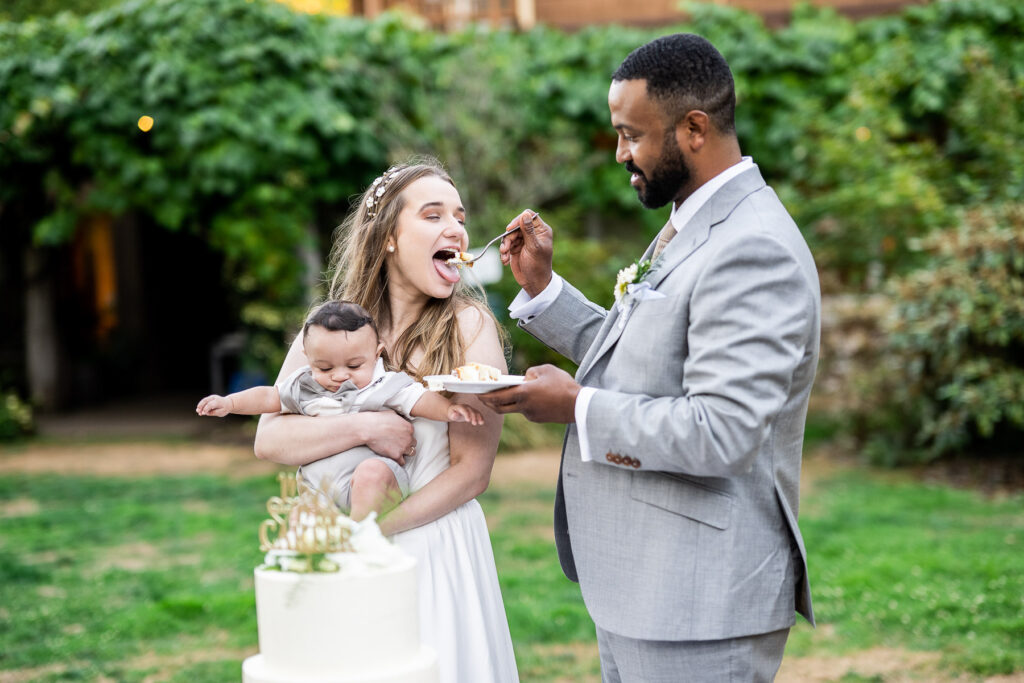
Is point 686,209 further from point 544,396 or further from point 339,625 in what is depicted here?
point 339,625

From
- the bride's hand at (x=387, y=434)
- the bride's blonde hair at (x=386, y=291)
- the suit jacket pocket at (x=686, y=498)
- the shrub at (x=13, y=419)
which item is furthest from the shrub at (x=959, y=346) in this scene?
the shrub at (x=13, y=419)

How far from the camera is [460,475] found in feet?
8.82

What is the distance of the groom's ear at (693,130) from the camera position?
2.20m

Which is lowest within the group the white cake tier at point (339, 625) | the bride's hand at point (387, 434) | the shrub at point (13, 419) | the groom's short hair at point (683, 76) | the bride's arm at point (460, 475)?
the shrub at point (13, 419)

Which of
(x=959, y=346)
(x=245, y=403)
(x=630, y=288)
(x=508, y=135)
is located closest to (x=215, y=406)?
(x=245, y=403)

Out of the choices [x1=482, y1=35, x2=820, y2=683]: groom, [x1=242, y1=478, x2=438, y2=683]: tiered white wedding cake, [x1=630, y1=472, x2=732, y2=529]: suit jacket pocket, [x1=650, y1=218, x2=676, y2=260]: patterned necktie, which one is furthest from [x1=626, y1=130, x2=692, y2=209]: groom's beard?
[x1=242, y1=478, x2=438, y2=683]: tiered white wedding cake

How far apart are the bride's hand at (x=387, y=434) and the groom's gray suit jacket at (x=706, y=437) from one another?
44 centimetres

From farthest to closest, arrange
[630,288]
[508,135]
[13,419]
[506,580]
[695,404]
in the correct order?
[13,419] → [508,135] → [506,580] → [630,288] → [695,404]

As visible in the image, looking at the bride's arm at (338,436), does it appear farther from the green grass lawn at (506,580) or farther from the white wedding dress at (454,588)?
the green grass lawn at (506,580)

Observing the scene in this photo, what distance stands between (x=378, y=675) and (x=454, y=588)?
0.75m

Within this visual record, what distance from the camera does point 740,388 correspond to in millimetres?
2020

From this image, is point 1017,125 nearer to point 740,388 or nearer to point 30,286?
point 740,388

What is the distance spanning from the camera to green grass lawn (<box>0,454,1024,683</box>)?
4.93 metres

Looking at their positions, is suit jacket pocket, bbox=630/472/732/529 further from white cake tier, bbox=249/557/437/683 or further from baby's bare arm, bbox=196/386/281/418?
baby's bare arm, bbox=196/386/281/418
